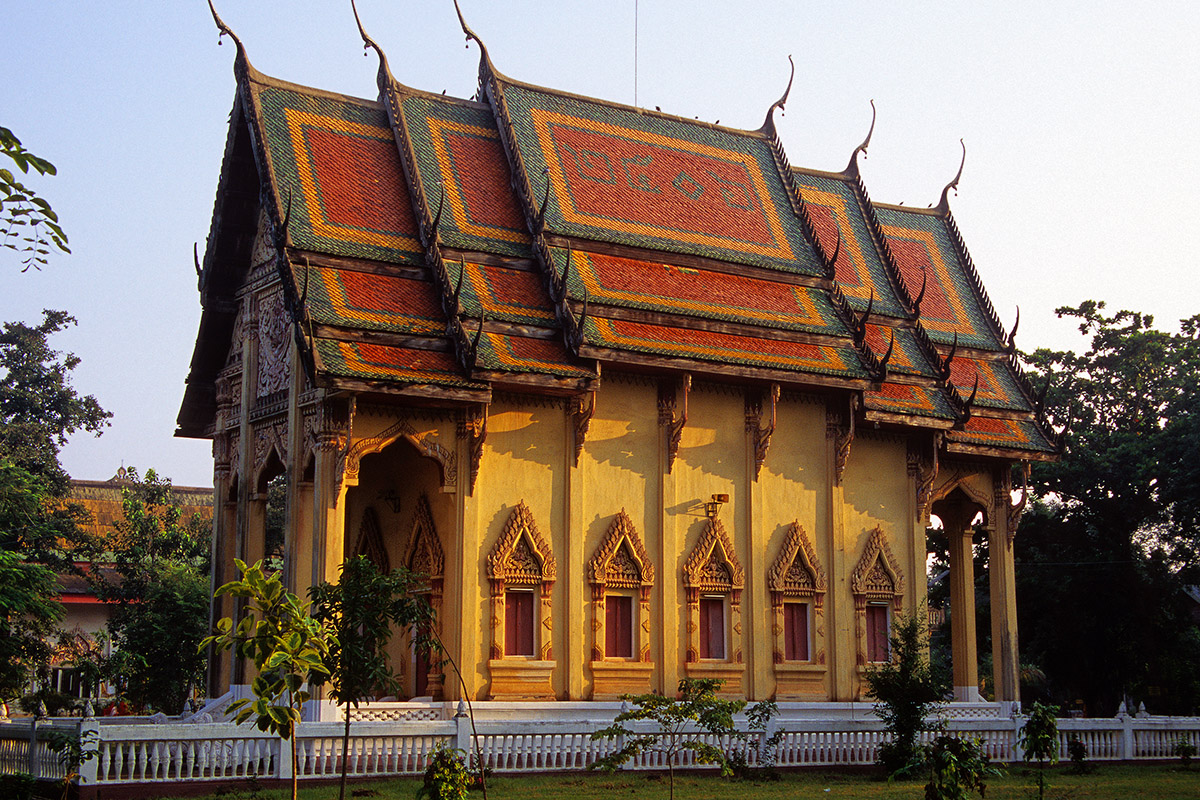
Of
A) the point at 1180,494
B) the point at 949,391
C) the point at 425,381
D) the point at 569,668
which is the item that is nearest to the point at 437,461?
the point at 425,381

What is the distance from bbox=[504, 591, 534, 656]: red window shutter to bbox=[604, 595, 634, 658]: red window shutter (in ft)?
4.21

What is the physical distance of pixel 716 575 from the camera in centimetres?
2100

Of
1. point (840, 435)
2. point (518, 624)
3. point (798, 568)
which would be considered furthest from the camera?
point (840, 435)

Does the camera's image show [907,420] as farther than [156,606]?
No

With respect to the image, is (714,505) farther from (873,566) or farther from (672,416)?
(873,566)

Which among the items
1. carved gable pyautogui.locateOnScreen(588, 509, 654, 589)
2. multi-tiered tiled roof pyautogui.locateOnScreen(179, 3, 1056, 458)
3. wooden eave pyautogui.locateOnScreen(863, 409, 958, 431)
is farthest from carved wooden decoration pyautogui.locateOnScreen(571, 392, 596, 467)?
wooden eave pyautogui.locateOnScreen(863, 409, 958, 431)

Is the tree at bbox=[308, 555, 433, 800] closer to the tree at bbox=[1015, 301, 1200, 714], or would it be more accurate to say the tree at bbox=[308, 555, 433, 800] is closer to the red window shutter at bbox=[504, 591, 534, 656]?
the red window shutter at bbox=[504, 591, 534, 656]

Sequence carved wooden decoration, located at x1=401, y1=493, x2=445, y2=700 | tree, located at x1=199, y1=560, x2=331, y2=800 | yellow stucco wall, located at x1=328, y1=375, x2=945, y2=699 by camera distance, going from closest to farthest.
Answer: tree, located at x1=199, y1=560, x2=331, y2=800 < yellow stucco wall, located at x1=328, y1=375, x2=945, y2=699 < carved wooden decoration, located at x1=401, y1=493, x2=445, y2=700

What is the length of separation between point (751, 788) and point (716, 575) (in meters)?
5.47

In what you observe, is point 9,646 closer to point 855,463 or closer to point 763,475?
point 763,475

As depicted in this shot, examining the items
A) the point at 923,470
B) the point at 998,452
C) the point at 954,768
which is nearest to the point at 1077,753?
the point at 923,470

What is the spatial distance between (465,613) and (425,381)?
128 inches

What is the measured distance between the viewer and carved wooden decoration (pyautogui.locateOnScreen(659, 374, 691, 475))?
20516 mm

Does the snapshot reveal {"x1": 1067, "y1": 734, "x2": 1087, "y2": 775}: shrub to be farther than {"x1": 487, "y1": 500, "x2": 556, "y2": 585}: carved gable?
Yes
